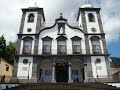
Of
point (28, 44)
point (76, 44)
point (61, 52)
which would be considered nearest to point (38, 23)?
point (28, 44)

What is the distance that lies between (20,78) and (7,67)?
9839 millimetres

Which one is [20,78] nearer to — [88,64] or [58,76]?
[58,76]

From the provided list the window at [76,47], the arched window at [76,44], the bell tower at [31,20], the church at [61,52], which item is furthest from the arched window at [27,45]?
the window at [76,47]

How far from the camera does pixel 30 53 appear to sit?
3428cm

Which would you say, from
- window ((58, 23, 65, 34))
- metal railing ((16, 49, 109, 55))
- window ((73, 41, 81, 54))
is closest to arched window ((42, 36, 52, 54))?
metal railing ((16, 49, 109, 55))

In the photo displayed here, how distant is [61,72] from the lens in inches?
1374

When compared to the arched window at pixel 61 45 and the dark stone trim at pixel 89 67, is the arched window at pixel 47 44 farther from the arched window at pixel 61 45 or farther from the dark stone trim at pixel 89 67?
the dark stone trim at pixel 89 67

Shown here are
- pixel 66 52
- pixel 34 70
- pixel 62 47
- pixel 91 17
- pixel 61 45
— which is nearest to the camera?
pixel 34 70

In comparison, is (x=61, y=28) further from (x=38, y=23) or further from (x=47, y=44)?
(x=38, y=23)

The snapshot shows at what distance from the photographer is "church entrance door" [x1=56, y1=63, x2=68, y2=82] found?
34500 mm

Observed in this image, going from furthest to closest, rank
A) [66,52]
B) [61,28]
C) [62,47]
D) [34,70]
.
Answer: [61,28]
[62,47]
[66,52]
[34,70]

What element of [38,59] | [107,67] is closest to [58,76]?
[38,59]

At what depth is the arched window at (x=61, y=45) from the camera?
113ft

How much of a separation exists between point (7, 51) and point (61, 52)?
15.6 meters
